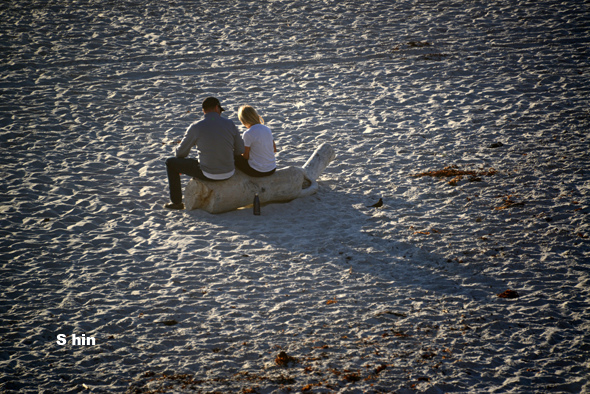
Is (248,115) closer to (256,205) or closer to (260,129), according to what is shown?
(260,129)

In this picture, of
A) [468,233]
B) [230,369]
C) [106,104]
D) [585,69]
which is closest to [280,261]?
[230,369]

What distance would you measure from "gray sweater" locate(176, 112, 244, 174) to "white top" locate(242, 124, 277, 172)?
0.68 feet

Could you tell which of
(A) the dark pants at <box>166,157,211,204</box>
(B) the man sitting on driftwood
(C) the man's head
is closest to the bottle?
(B) the man sitting on driftwood

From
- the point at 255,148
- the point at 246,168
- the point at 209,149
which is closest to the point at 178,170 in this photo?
the point at 209,149

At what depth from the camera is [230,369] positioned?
4328 mm

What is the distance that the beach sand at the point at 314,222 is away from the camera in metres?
A: 4.41

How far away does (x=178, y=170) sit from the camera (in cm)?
685

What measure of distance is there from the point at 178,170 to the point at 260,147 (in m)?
1.05

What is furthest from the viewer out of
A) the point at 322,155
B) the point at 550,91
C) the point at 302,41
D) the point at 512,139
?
the point at 302,41

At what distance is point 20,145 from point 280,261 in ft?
16.2

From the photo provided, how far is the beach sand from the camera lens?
4.41m

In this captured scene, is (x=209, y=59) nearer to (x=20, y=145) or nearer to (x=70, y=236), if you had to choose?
(x=20, y=145)

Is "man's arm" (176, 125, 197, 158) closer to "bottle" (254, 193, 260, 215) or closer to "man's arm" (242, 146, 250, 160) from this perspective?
"man's arm" (242, 146, 250, 160)

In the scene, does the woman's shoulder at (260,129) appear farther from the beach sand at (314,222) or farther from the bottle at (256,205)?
the beach sand at (314,222)
